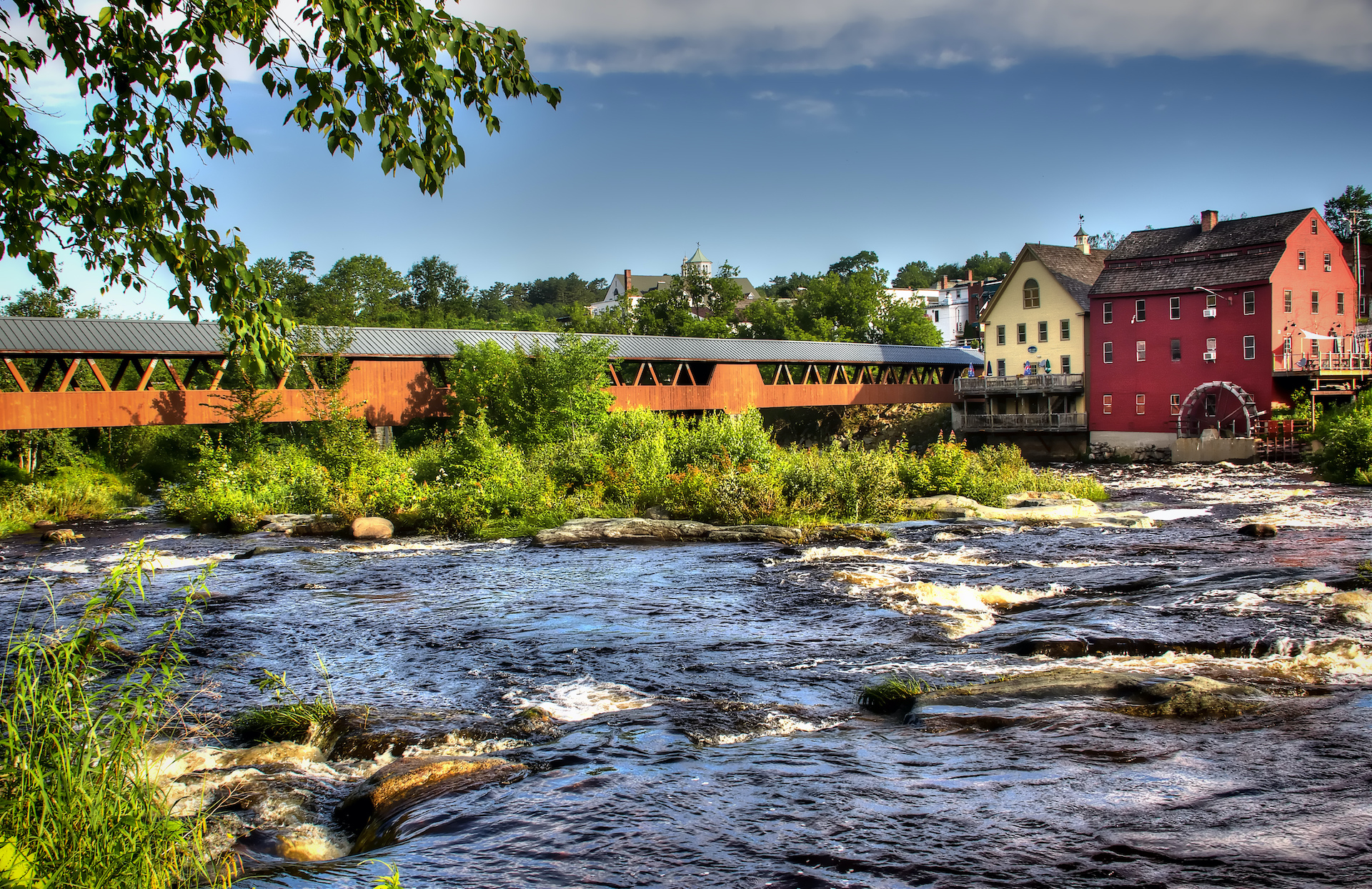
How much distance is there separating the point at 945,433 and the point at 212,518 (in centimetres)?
3586

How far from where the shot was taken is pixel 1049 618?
9344mm

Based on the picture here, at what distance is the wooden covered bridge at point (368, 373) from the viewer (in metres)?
23.7

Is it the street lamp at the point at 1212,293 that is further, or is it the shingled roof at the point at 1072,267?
the shingled roof at the point at 1072,267

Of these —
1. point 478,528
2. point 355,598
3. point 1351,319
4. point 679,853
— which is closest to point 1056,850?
point 679,853

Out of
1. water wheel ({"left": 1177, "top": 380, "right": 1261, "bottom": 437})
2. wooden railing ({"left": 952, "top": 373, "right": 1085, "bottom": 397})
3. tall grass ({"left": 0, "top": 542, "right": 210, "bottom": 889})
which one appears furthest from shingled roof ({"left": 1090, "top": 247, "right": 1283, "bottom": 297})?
tall grass ({"left": 0, "top": 542, "right": 210, "bottom": 889})

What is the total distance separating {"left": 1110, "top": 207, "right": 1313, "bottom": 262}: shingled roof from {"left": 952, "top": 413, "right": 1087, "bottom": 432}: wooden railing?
7561 mm

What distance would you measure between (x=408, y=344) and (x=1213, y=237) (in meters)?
32.7

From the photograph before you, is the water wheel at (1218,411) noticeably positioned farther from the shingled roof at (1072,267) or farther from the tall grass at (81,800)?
the tall grass at (81,800)

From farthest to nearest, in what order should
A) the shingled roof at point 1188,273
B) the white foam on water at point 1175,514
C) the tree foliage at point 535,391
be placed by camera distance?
the shingled roof at point 1188,273 < the tree foliage at point 535,391 < the white foam on water at point 1175,514

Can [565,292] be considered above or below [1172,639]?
above

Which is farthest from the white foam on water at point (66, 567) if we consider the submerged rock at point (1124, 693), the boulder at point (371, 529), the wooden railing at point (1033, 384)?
the wooden railing at point (1033, 384)

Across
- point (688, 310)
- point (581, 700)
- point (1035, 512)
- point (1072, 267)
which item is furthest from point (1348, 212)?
point (581, 700)

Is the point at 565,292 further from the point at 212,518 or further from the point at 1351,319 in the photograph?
the point at 212,518

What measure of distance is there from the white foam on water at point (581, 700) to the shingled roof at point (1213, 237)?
37.6 metres
